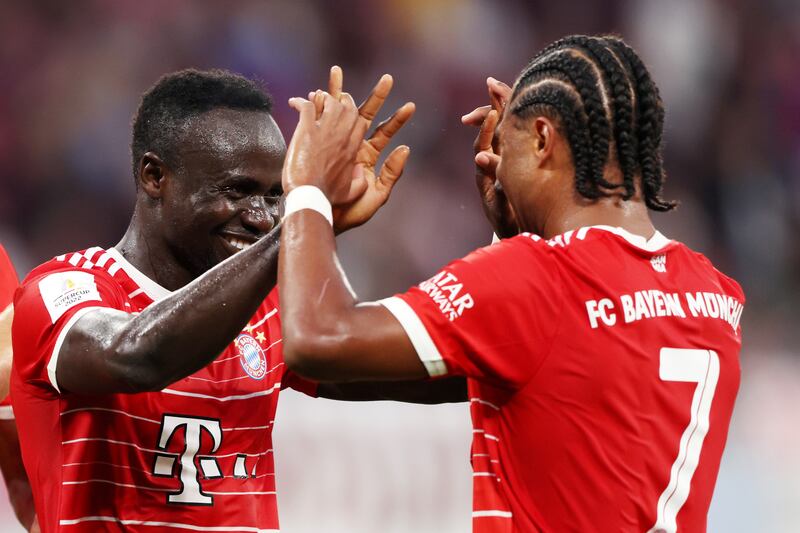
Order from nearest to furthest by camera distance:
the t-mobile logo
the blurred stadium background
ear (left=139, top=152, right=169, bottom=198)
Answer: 1. the t-mobile logo
2. ear (left=139, top=152, right=169, bottom=198)
3. the blurred stadium background

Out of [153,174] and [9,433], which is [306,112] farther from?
[9,433]

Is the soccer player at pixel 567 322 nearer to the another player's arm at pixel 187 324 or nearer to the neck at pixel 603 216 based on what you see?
the neck at pixel 603 216

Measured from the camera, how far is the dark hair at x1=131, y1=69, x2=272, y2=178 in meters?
3.52

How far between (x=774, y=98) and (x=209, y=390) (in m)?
6.85

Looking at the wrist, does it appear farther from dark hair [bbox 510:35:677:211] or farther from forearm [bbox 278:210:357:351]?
dark hair [bbox 510:35:677:211]

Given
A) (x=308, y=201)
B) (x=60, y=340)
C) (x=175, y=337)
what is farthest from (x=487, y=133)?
(x=60, y=340)

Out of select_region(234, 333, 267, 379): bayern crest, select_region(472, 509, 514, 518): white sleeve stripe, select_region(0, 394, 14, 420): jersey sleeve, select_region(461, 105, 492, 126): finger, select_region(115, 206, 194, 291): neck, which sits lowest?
select_region(472, 509, 514, 518): white sleeve stripe

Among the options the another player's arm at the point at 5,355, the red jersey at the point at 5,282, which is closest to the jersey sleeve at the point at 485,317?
the another player's arm at the point at 5,355

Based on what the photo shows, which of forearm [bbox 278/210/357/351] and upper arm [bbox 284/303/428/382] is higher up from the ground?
forearm [bbox 278/210/357/351]

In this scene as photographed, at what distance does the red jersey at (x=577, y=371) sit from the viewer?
2381 millimetres

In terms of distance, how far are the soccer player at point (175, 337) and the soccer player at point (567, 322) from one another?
14.6 inches

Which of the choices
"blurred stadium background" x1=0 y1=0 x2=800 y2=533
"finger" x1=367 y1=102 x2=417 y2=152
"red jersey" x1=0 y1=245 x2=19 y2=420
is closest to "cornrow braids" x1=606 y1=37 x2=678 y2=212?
"finger" x1=367 y1=102 x2=417 y2=152

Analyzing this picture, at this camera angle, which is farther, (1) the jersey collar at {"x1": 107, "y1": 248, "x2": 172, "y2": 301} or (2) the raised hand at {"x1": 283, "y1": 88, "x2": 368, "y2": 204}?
(1) the jersey collar at {"x1": 107, "y1": 248, "x2": 172, "y2": 301}

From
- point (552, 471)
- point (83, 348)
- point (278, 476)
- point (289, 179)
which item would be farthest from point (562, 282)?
point (278, 476)
